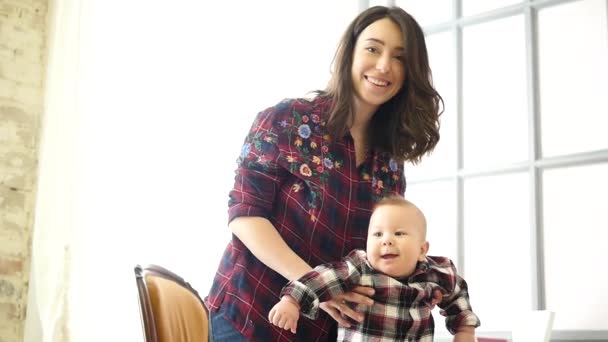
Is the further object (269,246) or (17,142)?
(17,142)

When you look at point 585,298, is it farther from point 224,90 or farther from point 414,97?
point 224,90

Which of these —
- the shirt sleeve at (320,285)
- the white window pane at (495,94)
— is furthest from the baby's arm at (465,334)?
the white window pane at (495,94)

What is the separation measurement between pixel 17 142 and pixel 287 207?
8.01ft

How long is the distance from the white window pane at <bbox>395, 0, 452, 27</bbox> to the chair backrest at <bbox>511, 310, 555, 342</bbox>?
1178 millimetres

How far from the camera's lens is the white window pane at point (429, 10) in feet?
10.1

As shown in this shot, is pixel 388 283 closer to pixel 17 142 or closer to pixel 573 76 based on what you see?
pixel 573 76

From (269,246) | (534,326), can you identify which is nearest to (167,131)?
(534,326)

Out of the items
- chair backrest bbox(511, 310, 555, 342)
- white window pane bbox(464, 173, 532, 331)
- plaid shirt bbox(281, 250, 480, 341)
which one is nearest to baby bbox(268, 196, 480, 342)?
plaid shirt bbox(281, 250, 480, 341)

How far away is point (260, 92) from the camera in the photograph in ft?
12.3

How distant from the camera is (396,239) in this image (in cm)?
171

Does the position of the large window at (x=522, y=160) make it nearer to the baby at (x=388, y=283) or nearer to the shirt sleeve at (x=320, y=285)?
the baby at (x=388, y=283)

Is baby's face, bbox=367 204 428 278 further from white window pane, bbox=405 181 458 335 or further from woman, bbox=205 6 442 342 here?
white window pane, bbox=405 181 458 335

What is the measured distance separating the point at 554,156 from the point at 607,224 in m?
0.28

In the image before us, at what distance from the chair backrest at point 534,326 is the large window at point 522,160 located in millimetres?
178
